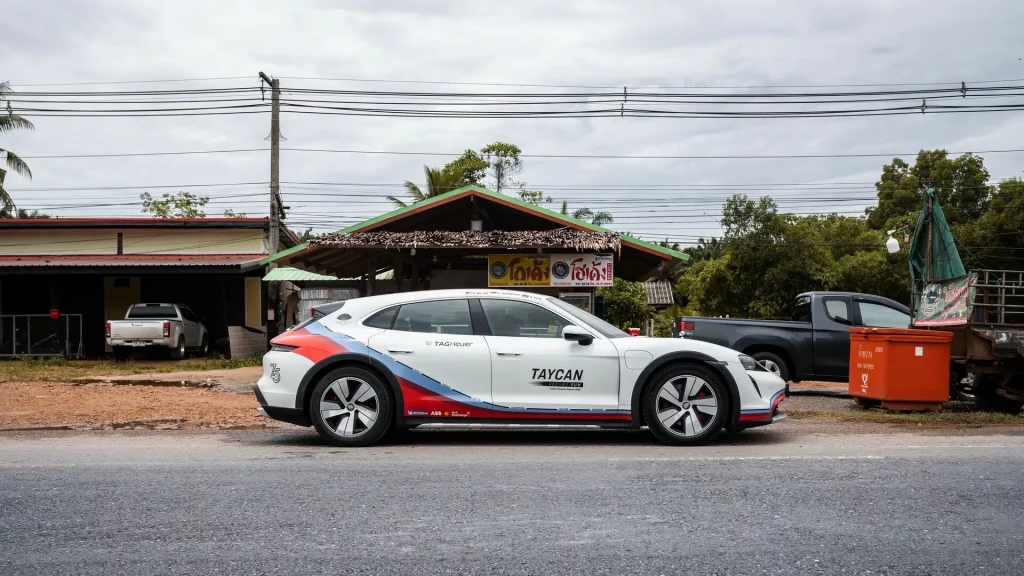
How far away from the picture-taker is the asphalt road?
14.4 feet

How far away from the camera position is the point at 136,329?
78.8ft

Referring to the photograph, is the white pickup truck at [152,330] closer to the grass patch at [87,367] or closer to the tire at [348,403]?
the grass patch at [87,367]

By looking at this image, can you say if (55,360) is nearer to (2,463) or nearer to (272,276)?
(272,276)

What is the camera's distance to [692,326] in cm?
1495

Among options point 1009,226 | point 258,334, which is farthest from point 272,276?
point 1009,226

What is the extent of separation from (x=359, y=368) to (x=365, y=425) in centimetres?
51

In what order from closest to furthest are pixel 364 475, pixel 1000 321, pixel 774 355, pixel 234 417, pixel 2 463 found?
1. pixel 364 475
2. pixel 2 463
3. pixel 234 417
4. pixel 1000 321
5. pixel 774 355

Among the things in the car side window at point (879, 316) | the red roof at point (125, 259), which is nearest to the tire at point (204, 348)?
the red roof at point (125, 259)

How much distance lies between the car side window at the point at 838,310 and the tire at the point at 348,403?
9.48 metres

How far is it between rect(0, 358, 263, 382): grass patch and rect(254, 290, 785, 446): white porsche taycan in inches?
462

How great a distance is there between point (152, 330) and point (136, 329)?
406 millimetres

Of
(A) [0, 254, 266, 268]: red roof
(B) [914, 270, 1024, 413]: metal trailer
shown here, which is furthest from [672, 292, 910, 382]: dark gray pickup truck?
(A) [0, 254, 266, 268]: red roof

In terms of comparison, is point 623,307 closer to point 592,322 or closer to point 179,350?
point 179,350

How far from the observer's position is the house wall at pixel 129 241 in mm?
29422
